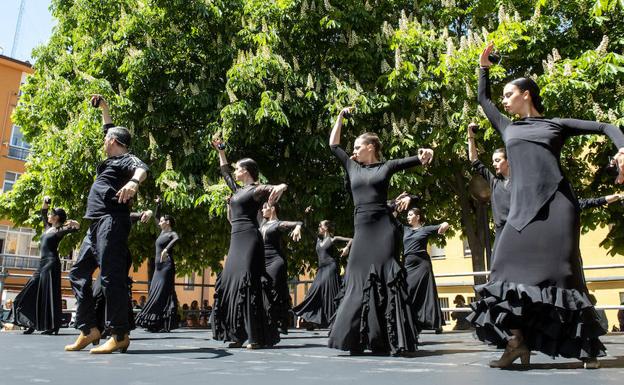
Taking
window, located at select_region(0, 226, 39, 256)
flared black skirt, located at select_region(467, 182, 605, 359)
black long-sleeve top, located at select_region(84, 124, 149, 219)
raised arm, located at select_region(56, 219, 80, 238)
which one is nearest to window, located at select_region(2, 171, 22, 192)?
window, located at select_region(0, 226, 39, 256)

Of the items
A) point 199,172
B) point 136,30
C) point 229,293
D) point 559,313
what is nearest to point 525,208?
point 559,313

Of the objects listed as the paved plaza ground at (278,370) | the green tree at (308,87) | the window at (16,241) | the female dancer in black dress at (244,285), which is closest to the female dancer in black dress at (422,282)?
the green tree at (308,87)

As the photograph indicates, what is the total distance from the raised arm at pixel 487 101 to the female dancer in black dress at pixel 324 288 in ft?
22.5

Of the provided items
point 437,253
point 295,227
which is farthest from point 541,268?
point 437,253

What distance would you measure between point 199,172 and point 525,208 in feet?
33.4

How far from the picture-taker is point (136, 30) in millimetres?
13906

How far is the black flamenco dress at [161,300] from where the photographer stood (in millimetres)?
10508

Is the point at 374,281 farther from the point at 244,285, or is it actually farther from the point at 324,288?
the point at 324,288

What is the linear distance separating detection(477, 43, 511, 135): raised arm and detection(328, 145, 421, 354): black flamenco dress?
3.05 ft

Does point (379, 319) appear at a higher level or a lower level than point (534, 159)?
lower

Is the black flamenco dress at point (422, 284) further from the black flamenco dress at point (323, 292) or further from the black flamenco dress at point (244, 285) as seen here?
the black flamenco dress at point (244, 285)

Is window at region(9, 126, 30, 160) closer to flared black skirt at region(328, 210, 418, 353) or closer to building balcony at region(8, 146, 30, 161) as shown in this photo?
building balcony at region(8, 146, 30, 161)

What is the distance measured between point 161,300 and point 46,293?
2178 mm

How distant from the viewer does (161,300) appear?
1077cm
